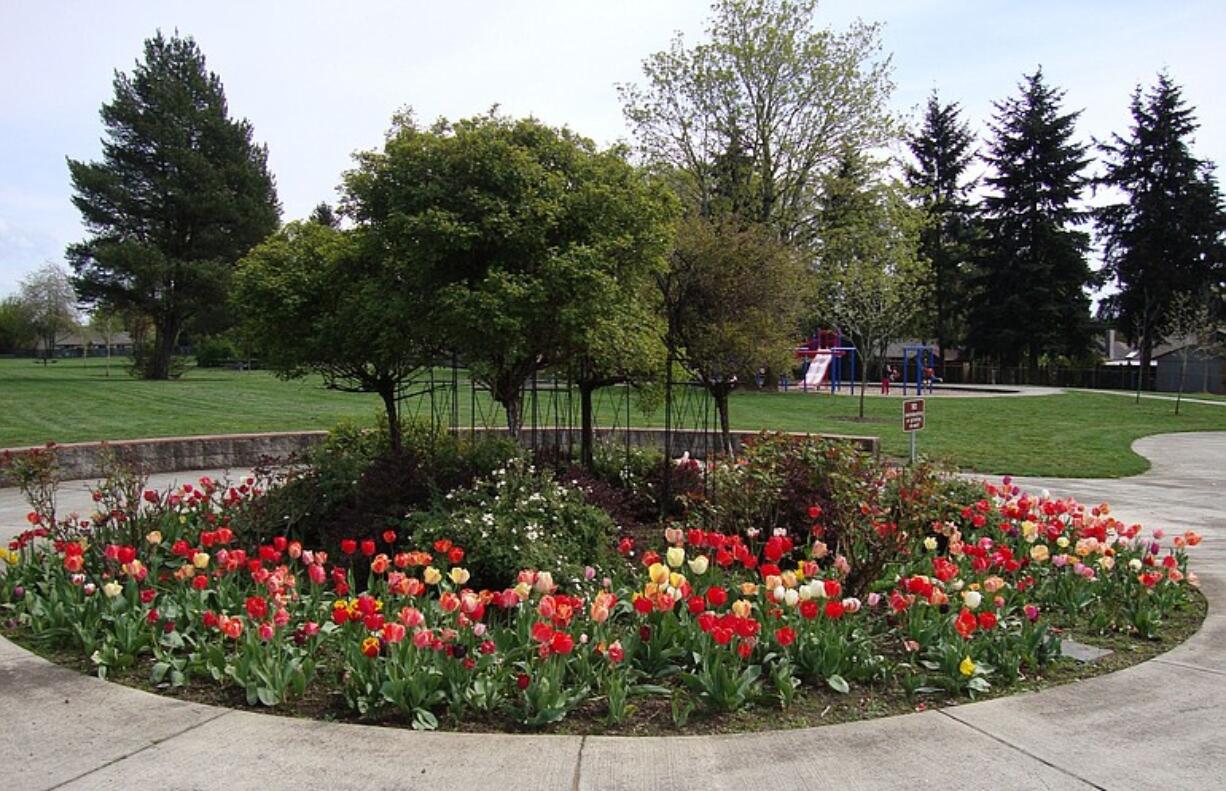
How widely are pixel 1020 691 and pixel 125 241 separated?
3743 centimetres

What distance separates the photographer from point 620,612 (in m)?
4.47

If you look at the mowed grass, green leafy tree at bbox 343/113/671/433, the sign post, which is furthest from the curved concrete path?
the mowed grass

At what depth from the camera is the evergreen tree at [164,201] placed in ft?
112

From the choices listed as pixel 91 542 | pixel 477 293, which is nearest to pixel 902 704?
pixel 477 293

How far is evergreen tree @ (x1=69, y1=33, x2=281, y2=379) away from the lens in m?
34.2

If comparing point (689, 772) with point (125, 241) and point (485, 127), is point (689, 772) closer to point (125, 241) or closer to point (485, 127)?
point (485, 127)

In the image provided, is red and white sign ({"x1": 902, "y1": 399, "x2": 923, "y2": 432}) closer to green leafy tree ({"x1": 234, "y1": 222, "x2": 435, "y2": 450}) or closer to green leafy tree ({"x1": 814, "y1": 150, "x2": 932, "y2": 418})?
green leafy tree ({"x1": 234, "y1": 222, "x2": 435, "y2": 450})

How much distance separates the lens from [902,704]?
3.58 metres

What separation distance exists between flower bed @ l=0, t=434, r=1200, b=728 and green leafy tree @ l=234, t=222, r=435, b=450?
1917 millimetres

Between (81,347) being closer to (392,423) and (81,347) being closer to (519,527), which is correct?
(392,423)

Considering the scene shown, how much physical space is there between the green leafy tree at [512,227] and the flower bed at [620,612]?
47.8 inches

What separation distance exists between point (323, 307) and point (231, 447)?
17.1 feet

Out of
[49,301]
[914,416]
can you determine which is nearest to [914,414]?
[914,416]

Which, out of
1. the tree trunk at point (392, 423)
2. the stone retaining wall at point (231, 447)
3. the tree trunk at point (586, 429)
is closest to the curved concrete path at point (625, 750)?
the tree trunk at point (392, 423)
